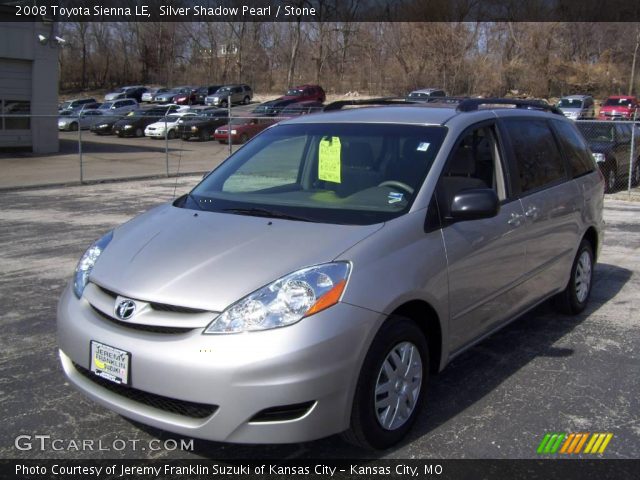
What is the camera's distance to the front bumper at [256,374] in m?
2.81

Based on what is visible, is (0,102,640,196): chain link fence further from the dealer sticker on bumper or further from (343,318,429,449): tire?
the dealer sticker on bumper

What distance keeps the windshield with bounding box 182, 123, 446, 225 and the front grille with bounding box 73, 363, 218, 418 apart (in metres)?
1.20

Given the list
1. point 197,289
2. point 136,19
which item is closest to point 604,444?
point 197,289

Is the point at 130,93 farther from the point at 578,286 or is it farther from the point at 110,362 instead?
the point at 110,362

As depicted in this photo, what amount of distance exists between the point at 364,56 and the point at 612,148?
46.3 m

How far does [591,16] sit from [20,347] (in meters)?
55.5

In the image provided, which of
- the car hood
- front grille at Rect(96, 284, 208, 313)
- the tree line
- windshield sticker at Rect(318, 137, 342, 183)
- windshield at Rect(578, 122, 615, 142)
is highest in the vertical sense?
the tree line

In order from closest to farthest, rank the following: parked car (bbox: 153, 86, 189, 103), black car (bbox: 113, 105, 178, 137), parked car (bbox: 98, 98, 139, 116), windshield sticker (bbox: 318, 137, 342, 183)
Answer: windshield sticker (bbox: 318, 137, 342, 183) → black car (bbox: 113, 105, 178, 137) → parked car (bbox: 98, 98, 139, 116) → parked car (bbox: 153, 86, 189, 103)

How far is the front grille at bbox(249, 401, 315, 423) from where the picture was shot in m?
2.86

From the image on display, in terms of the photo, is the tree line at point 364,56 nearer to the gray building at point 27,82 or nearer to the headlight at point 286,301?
the gray building at point 27,82

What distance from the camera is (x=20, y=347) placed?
480cm

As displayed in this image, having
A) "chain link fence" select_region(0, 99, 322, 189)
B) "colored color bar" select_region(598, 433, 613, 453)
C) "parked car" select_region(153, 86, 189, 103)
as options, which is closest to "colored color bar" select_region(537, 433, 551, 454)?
"colored color bar" select_region(598, 433, 613, 453)

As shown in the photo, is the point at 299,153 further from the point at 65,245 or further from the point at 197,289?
the point at 65,245

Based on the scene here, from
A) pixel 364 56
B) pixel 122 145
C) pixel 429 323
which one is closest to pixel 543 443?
pixel 429 323
